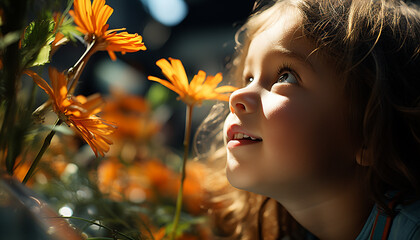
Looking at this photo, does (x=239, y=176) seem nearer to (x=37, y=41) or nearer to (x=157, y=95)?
(x=37, y=41)

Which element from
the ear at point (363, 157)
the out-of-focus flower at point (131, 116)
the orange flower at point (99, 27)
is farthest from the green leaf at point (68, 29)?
the out-of-focus flower at point (131, 116)

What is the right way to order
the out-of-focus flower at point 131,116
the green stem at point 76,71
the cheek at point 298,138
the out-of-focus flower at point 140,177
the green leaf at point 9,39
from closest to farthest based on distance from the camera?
the green leaf at point 9,39 → the green stem at point 76,71 → the cheek at point 298,138 → the out-of-focus flower at point 140,177 → the out-of-focus flower at point 131,116

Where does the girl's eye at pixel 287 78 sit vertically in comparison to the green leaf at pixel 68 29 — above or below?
below

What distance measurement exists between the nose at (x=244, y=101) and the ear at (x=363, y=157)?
0.15 meters

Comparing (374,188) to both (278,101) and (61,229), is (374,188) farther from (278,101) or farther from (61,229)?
(61,229)

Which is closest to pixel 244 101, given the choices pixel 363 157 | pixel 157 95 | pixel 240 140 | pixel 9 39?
pixel 240 140

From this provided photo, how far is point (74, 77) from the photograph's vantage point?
12.4 inches

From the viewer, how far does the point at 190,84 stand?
0.42m

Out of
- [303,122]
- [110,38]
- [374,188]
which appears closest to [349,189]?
[374,188]

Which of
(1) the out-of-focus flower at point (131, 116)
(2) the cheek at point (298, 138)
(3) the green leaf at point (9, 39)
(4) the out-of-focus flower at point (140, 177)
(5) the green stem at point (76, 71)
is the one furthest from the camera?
(1) the out-of-focus flower at point (131, 116)

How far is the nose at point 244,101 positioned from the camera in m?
0.44

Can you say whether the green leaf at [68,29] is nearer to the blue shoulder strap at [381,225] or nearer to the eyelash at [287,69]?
the eyelash at [287,69]

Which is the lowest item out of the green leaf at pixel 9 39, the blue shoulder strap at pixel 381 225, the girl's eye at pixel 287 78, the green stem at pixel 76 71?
the blue shoulder strap at pixel 381 225

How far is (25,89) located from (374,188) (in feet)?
1.40
